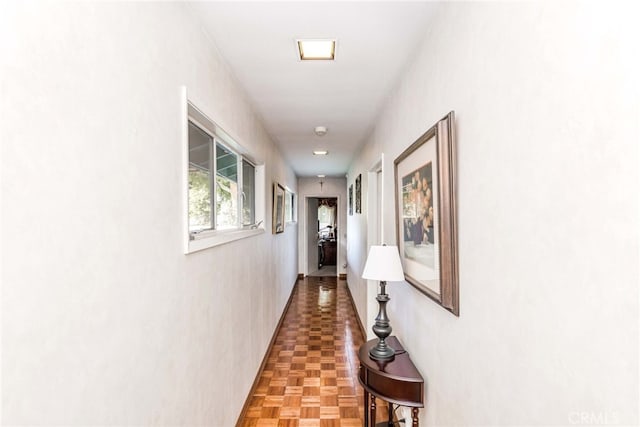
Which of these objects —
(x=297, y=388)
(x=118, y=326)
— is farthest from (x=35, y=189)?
(x=297, y=388)

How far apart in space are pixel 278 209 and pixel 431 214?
3124 mm

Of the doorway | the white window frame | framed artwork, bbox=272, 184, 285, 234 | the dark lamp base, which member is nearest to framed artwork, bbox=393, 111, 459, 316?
the dark lamp base

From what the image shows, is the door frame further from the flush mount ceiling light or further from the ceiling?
the flush mount ceiling light

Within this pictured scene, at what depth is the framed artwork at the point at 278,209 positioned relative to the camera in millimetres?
3996

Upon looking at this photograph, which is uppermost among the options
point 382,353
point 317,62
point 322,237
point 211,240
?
point 317,62

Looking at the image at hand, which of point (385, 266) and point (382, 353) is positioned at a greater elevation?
point (385, 266)

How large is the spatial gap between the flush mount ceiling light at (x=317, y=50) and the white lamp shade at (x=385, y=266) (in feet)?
3.64

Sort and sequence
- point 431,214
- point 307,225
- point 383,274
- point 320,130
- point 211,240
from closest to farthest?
point 431,214 < point 211,240 < point 383,274 < point 320,130 < point 307,225

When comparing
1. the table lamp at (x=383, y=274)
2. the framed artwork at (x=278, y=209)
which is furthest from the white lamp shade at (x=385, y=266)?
the framed artwork at (x=278, y=209)

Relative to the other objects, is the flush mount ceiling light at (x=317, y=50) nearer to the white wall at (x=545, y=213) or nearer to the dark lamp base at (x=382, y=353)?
the white wall at (x=545, y=213)

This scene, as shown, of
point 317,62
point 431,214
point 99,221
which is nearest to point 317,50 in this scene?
point 317,62

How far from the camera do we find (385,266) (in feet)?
5.99

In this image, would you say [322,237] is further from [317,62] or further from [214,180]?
[317,62]

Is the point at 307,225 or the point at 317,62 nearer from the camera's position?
the point at 317,62
